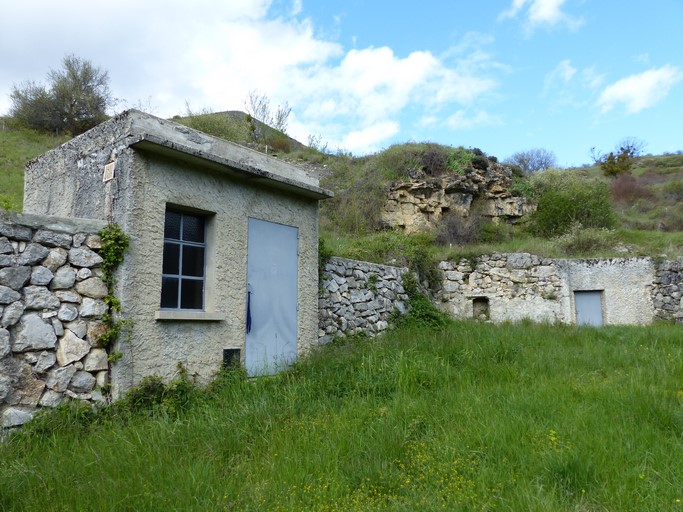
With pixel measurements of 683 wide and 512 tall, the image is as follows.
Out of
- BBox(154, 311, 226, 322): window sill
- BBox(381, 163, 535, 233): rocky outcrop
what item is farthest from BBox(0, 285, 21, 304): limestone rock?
BBox(381, 163, 535, 233): rocky outcrop

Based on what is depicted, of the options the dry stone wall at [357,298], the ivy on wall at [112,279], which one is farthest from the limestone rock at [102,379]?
the dry stone wall at [357,298]

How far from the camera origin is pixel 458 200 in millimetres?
17203

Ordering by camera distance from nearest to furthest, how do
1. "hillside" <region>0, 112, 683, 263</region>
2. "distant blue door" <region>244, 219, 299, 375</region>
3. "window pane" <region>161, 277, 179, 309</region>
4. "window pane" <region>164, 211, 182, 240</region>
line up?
"window pane" <region>161, 277, 179, 309</region>, "window pane" <region>164, 211, 182, 240</region>, "distant blue door" <region>244, 219, 299, 375</region>, "hillside" <region>0, 112, 683, 263</region>

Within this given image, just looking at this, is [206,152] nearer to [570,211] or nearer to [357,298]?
[357,298]

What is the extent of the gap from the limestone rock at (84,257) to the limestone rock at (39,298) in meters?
0.39

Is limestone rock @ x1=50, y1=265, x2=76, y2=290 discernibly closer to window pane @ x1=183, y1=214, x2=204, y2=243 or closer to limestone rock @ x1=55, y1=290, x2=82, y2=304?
Result: limestone rock @ x1=55, y1=290, x2=82, y2=304

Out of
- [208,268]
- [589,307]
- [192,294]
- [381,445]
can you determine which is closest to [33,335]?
[192,294]

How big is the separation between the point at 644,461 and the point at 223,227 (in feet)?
16.5

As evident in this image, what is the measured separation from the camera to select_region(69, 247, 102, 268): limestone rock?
4.78 meters

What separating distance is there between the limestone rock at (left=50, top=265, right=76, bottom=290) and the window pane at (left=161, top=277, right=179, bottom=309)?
973 millimetres

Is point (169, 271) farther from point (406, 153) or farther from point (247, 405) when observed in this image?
point (406, 153)

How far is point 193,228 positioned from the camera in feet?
19.5

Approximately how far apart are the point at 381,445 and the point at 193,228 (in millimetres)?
3648

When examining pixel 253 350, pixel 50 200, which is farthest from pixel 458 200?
pixel 50 200
